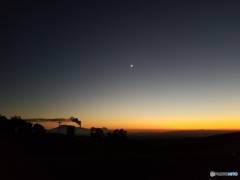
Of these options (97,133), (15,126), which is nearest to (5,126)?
(15,126)

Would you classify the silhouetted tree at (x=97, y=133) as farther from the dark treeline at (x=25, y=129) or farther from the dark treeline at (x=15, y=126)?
the dark treeline at (x=15, y=126)

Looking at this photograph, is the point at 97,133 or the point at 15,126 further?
the point at 97,133

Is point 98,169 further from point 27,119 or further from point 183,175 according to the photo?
point 27,119

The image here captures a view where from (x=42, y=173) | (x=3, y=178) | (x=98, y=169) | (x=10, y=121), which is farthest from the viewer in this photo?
(x=10, y=121)

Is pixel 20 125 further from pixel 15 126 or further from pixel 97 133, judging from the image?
pixel 97 133

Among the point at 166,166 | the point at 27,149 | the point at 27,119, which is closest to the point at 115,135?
the point at 27,119

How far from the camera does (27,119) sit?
7781cm

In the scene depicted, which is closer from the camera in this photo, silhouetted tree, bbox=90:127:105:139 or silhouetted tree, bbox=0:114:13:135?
silhouetted tree, bbox=0:114:13:135

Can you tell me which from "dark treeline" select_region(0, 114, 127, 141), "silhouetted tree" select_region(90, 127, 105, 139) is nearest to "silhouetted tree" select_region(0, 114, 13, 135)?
"dark treeline" select_region(0, 114, 127, 141)

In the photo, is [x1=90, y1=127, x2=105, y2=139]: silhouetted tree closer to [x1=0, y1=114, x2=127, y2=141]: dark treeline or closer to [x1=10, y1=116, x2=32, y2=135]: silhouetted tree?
[x1=0, y1=114, x2=127, y2=141]: dark treeline

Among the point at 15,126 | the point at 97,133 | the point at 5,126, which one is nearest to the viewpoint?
the point at 5,126

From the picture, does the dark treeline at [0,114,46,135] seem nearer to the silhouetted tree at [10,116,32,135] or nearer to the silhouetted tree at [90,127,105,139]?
the silhouetted tree at [10,116,32,135]

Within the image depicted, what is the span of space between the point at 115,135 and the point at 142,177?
5548cm

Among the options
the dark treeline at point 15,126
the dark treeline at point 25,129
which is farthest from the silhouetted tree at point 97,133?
the dark treeline at point 15,126
